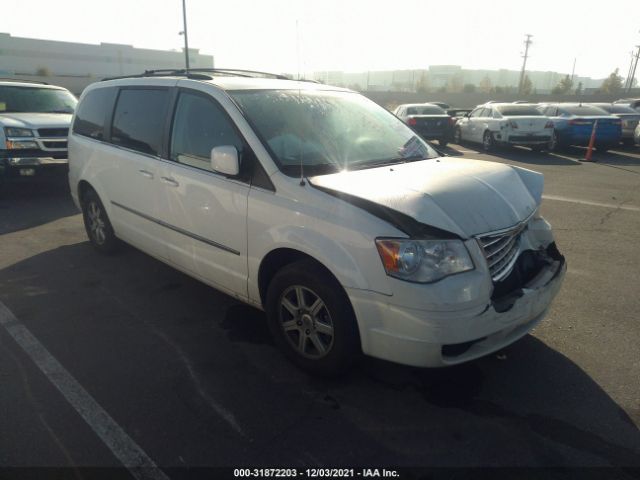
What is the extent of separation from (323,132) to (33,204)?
6316mm

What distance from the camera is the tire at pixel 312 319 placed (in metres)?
2.77

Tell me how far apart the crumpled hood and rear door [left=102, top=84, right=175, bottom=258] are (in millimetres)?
1776

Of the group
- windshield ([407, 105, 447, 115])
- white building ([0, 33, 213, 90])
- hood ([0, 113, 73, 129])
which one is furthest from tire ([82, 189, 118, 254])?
white building ([0, 33, 213, 90])

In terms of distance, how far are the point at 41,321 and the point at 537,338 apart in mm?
3900

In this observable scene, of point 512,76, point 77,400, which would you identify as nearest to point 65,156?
point 77,400

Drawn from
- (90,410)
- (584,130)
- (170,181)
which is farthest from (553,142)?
(90,410)

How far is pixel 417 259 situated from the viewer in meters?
2.52

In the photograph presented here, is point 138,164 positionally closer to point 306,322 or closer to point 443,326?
point 306,322

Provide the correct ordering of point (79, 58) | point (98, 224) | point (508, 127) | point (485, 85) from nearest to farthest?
point (98, 224), point (508, 127), point (79, 58), point (485, 85)

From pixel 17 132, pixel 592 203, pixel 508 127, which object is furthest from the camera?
pixel 508 127

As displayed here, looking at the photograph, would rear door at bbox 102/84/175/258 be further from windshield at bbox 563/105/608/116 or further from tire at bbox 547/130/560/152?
windshield at bbox 563/105/608/116

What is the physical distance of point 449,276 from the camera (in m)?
2.53

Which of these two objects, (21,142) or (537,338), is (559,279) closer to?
(537,338)

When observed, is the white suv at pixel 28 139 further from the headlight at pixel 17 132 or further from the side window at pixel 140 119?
the side window at pixel 140 119
